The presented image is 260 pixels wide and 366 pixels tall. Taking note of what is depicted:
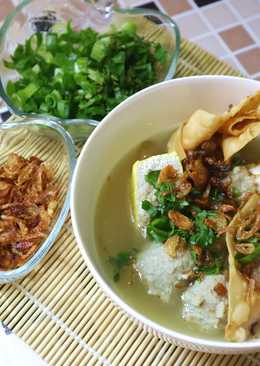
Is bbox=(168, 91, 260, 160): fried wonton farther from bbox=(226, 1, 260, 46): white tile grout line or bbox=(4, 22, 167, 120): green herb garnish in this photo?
bbox=(226, 1, 260, 46): white tile grout line

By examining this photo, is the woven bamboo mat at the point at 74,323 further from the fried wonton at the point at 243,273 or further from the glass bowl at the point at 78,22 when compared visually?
the glass bowl at the point at 78,22

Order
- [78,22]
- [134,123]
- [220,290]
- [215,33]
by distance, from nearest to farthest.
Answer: [220,290] < [134,123] < [78,22] < [215,33]

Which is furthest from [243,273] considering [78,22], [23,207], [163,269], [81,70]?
[78,22]

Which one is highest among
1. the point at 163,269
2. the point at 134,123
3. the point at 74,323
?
the point at 134,123

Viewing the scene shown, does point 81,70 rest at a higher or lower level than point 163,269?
higher

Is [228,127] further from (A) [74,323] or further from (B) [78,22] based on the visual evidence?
(B) [78,22]

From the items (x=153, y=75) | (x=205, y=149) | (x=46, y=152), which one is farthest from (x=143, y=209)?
(x=153, y=75)

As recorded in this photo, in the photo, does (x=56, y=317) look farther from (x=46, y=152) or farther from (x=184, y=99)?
(x=184, y=99)
